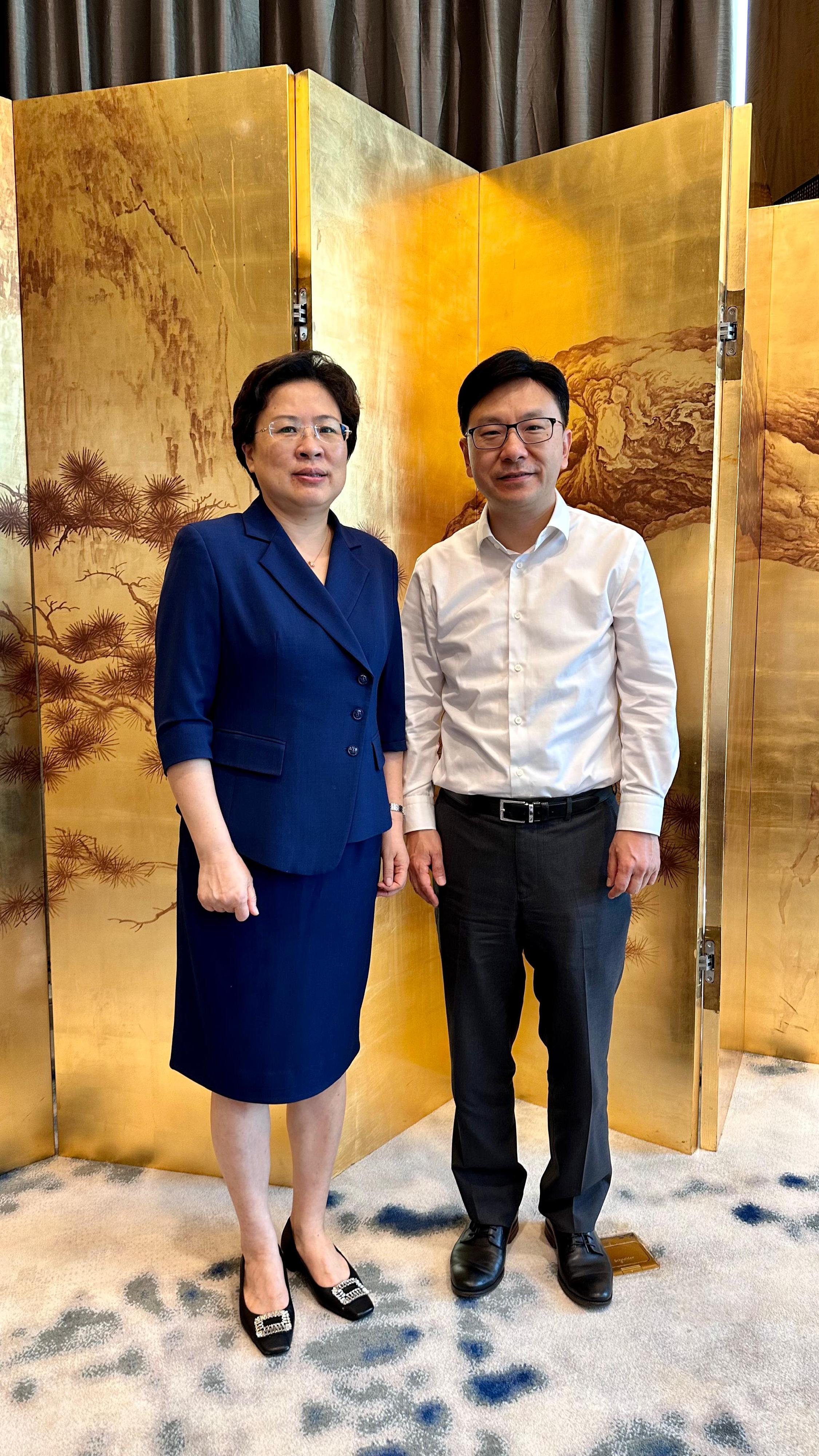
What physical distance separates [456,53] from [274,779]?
230 centimetres

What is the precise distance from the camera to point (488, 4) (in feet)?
8.89

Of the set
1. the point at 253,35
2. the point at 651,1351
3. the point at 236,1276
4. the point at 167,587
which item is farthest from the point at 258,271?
the point at 651,1351

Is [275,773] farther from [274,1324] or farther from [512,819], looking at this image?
[274,1324]

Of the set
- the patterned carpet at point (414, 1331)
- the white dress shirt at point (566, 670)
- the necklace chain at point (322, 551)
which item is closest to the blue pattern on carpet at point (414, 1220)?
the patterned carpet at point (414, 1331)

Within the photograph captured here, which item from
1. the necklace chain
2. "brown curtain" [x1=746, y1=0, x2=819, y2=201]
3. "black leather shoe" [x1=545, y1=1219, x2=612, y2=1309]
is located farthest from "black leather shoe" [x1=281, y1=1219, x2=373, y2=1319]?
"brown curtain" [x1=746, y1=0, x2=819, y2=201]

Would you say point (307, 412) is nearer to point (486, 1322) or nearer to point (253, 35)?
point (486, 1322)

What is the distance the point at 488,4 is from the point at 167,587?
213 centimetres

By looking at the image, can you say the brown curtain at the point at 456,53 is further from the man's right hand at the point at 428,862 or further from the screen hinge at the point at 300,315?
the man's right hand at the point at 428,862

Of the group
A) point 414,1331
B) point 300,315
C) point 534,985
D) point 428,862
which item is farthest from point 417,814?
point 300,315

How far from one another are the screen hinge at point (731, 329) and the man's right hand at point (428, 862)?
1.15m

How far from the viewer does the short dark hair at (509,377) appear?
5.62 feet

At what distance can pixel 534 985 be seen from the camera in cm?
186

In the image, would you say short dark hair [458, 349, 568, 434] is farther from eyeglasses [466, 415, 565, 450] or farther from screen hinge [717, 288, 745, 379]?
screen hinge [717, 288, 745, 379]

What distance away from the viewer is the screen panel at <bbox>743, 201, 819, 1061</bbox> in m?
2.57
